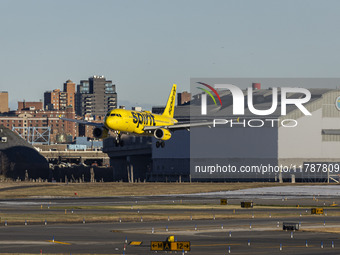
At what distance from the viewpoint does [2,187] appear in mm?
145125

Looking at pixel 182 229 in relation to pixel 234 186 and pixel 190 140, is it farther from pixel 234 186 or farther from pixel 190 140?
pixel 190 140

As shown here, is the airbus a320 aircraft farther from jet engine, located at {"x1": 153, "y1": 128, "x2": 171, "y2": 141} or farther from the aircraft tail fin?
the aircraft tail fin

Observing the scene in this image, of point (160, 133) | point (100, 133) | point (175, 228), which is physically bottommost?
point (175, 228)

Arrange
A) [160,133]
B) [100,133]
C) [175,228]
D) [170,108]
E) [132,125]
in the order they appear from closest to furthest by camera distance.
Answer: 1. [175,228]
2. [132,125]
3. [100,133]
4. [160,133]
5. [170,108]

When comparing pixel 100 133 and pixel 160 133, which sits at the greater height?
pixel 160 133

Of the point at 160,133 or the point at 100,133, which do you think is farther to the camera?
the point at 160,133

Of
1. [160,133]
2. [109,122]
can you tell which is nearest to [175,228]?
[109,122]

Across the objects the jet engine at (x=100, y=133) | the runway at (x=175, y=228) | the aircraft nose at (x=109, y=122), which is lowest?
the runway at (x=175, y=228)

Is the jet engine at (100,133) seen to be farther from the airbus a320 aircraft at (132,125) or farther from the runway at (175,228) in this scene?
the runway at (175,228)

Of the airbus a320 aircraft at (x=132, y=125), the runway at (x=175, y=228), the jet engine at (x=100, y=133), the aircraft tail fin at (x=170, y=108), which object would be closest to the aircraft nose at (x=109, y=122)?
the airbus a320 aircraft at (x=132, y=125)

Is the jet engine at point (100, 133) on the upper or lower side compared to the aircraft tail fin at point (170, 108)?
lower

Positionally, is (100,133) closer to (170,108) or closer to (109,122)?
(109,122)

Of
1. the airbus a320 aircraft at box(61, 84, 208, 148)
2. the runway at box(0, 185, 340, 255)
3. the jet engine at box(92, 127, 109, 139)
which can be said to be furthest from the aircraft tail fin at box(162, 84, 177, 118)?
the jet engine at box(92, 127, 109, 139)

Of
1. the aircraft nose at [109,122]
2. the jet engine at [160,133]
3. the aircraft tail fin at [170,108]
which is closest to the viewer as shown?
the aircraft nose at [109,122]
